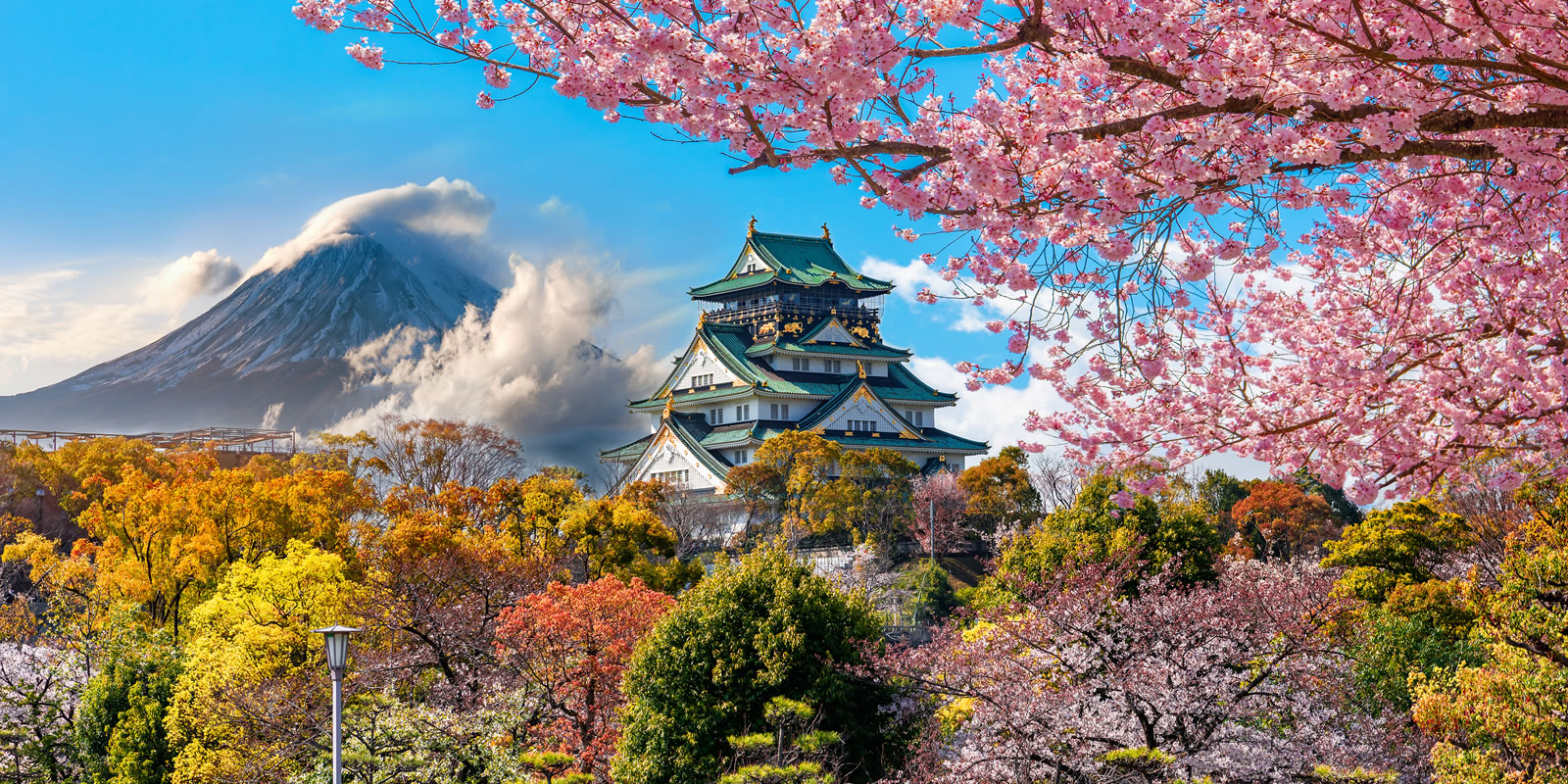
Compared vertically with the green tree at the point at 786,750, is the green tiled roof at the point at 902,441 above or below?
above

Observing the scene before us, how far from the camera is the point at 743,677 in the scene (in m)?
12.9

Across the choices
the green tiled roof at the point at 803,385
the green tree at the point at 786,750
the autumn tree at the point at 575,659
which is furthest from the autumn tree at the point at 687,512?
the green tree at the point at 786,750

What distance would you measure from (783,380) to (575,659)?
107 feet

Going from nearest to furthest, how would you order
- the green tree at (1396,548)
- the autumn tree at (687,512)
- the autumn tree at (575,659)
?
the autumn tree at (575,659) < the green tree at (1396,548) < the autumn tree at (687,512)

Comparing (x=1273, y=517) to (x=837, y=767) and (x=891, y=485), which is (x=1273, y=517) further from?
(x=837, y=767)

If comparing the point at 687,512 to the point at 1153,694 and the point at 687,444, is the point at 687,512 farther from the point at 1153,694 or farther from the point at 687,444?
the point at 1153,694

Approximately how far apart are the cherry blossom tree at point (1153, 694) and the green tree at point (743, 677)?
2.17ft

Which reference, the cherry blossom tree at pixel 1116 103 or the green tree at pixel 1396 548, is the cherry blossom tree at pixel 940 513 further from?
the cherry blossom tree at pixel 1116 103

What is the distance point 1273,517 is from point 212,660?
32.5m

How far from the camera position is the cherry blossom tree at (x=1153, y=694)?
11.4m

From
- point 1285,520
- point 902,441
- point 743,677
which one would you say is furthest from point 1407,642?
point 902,441

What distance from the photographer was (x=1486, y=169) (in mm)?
5840

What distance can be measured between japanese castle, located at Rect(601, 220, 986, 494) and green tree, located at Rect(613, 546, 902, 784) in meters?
29.3

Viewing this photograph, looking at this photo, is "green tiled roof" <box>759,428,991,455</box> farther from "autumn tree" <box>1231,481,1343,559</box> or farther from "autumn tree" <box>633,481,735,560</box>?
"autumn tree" <box>1231,481,1343,559</box>
